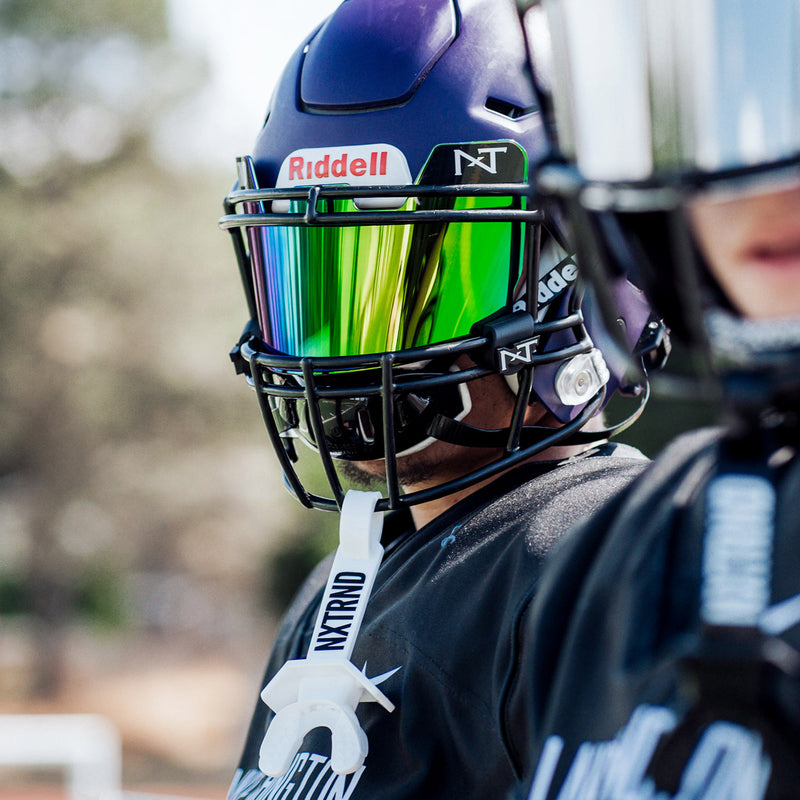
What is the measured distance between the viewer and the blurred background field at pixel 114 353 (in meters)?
13.8

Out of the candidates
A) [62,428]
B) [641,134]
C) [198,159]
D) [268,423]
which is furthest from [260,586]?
[641,134]

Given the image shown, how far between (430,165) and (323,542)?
13.6m

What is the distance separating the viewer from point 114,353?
14172 mm

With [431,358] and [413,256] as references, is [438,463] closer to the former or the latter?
[431,358]

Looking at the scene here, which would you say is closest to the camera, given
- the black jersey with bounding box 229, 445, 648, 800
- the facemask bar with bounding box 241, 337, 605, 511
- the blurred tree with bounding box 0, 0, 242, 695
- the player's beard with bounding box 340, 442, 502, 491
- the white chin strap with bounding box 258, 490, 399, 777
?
the black jersey with bounding box 229, 445, 648, 800

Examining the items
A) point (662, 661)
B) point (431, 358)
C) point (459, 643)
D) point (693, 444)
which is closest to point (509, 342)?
point (431, 358)

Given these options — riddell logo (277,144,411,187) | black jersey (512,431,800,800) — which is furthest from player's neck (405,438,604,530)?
black jersey (512,431,800,800)

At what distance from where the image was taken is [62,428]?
565 inches

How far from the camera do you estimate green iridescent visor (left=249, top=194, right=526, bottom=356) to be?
1.61 m

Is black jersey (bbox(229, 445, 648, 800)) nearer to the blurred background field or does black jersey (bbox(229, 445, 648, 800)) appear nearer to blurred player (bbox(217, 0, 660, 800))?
blurred player (bbox(217, 0, 660, 800))

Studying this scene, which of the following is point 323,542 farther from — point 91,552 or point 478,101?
point 478,101

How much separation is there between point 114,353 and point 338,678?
13.3 meters

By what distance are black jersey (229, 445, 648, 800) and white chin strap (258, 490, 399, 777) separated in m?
0.04

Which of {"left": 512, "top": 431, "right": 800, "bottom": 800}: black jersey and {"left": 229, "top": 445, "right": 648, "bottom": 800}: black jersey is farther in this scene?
{"left": 229, "top": 445, "right": 648, "bottom": 800}: black jersey
